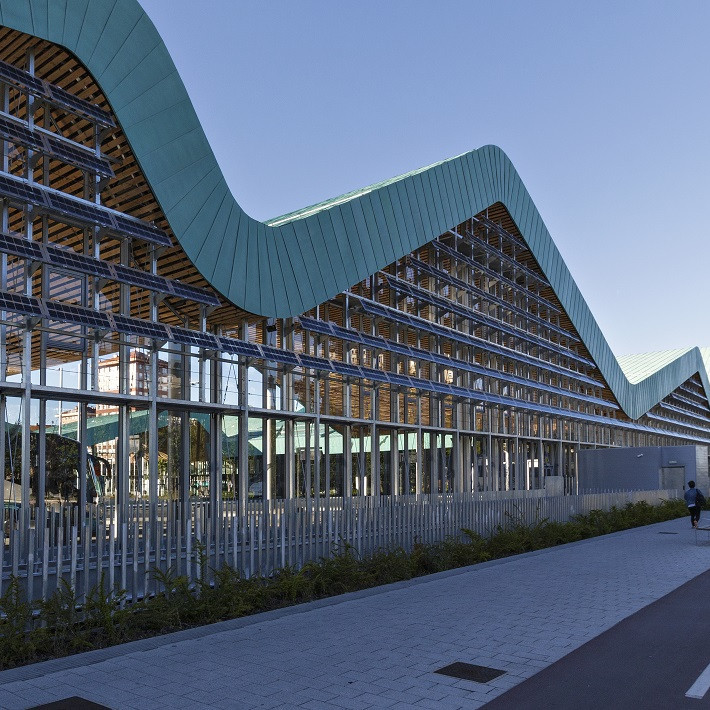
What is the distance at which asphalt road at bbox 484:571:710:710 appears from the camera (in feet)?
23.6

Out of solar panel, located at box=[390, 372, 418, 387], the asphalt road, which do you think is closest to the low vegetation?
the asphalt road

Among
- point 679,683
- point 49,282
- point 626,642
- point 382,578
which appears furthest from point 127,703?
point 49,282

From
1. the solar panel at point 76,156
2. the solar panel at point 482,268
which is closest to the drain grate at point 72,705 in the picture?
the solar panel at point 76,156

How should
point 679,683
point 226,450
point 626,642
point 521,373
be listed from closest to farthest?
1. point 679,683
2. point 626,642
3. point 226,450
4. point 521,373

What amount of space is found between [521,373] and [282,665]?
33.5m

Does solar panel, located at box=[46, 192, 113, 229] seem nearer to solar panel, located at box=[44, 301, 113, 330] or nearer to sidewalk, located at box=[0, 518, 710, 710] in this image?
solar panel, located at box=[44, 301, 113, 330]

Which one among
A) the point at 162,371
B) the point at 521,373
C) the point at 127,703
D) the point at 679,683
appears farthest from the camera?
the point at 521,373

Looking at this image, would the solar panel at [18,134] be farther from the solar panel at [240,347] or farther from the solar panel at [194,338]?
the solar panel at [240,347]

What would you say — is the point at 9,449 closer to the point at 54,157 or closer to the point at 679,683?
the point at 54,157

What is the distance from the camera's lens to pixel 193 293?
61.2ft

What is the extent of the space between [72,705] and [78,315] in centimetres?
971

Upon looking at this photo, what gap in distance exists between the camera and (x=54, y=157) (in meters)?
15.4

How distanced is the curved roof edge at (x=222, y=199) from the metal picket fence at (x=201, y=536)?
5.88 metres

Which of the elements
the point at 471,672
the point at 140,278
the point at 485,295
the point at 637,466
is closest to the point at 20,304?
the point at 140,278
